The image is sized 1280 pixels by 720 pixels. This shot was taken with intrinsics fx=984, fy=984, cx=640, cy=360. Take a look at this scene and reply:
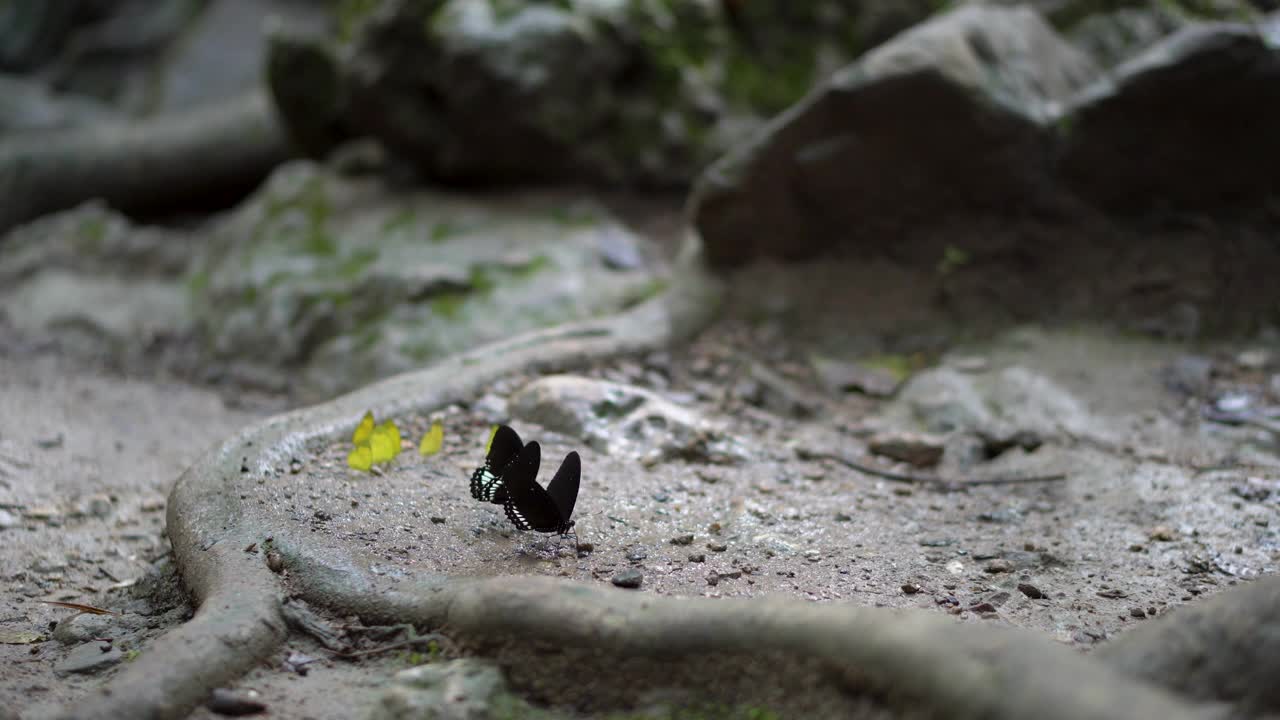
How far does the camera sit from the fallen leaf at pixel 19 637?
248cm

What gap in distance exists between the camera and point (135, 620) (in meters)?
2.61

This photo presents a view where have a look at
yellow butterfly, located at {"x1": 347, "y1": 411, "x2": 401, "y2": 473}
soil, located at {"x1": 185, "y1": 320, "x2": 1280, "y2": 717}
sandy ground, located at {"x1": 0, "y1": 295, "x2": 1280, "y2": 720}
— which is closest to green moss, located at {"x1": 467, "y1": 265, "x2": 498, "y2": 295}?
sandy ground, located at {"x1": 0, "y1": 295, "x2": 1280, "y2": 720}

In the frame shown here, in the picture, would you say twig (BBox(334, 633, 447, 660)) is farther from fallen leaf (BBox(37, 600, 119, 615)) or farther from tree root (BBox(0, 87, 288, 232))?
tree root (BBox(0, 87, 288, 232))

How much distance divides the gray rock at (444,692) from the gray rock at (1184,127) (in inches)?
145

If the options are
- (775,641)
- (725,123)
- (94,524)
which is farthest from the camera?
(725,123)

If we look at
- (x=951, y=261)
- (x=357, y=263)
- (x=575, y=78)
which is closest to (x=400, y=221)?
(x=357, y=263)

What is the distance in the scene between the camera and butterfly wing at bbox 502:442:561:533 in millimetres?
2566

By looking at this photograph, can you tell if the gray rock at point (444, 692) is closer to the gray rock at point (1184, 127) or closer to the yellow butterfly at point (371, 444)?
the yellow butterfly at point (371, 444)

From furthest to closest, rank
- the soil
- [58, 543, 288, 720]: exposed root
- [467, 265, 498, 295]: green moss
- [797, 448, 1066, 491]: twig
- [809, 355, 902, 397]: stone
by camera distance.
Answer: [467, 265, 498, 295]: green moss, [809, 355, 902, 397]: stone, [797, 448, 1066, 491]: twig, the soil, [58, 543, 288, 720]: exposed root

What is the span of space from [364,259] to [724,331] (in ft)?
7.06

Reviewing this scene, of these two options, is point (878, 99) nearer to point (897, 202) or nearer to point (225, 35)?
point (897, 202)

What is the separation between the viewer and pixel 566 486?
261 cm

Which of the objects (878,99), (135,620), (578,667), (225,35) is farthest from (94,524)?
(225,35)

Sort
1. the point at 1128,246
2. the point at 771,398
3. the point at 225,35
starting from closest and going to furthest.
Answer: the point at 771,398, the point at 1128,246, the point at 225,35
